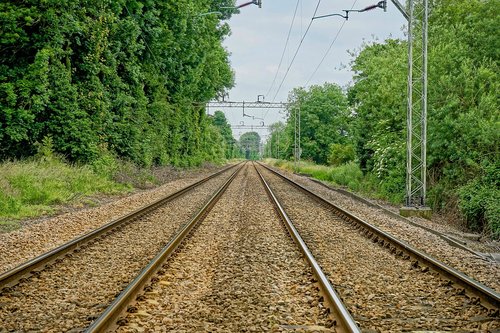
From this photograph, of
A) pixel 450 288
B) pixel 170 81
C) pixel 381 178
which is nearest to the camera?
pixel 450 288

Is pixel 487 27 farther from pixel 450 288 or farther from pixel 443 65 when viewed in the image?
pixel 450 288

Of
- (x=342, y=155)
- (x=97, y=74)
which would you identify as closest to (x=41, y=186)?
(x=97, y=74)

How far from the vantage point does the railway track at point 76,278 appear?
5.15 meters

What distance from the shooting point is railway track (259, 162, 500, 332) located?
5250mm

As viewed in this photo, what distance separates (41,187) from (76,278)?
9.54 metres

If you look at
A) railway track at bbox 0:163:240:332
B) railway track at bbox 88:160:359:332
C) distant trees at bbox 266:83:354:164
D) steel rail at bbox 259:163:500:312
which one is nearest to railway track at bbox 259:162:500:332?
steel rail at bbox 259:163:500:312

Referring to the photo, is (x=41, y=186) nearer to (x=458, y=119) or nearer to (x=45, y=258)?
(x=45, y=258)

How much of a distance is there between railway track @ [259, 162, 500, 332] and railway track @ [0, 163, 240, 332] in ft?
10.0

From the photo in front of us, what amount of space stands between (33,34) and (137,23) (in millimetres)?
9086

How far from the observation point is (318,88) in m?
70.8

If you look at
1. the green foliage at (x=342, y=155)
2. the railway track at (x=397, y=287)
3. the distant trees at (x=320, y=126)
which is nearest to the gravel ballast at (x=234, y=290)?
the railway track at (x=397, y=287)

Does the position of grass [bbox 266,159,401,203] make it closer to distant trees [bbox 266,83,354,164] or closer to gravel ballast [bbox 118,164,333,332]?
gravel ballast [bbox 118,164,333,332]

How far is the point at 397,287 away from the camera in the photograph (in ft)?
21.6

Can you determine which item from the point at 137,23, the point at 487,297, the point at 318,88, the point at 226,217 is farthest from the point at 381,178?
the point at 318,88
